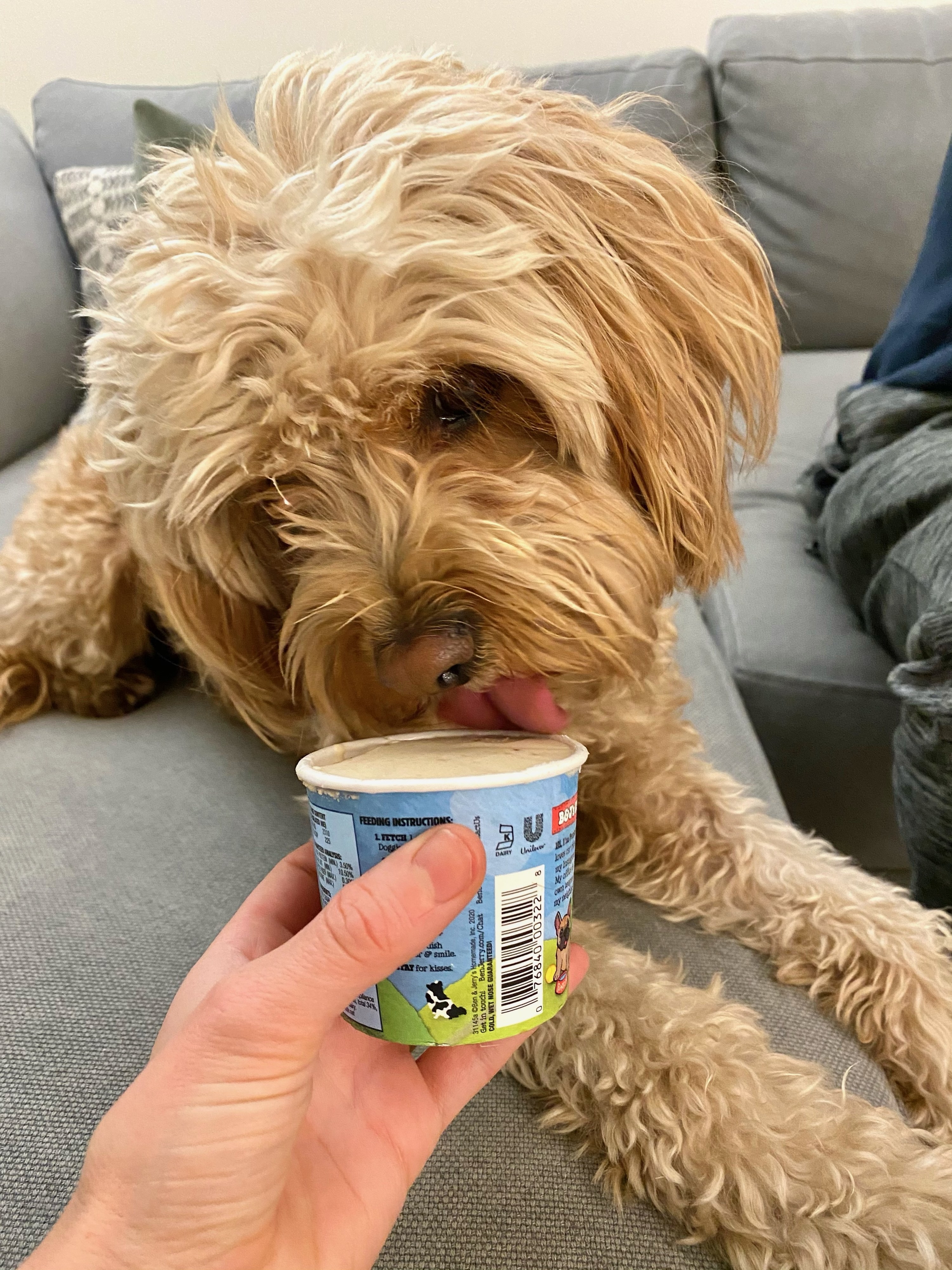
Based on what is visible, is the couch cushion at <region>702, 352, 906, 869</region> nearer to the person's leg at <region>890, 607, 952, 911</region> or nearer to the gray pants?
the gray pants

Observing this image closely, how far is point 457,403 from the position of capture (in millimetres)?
900

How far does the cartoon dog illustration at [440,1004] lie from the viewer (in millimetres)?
641

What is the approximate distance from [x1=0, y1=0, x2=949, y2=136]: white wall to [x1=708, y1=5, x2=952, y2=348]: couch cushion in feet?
1.40

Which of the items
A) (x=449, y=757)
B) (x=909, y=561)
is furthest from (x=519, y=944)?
(x=909, y=561)

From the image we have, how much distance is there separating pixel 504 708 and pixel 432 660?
15cm

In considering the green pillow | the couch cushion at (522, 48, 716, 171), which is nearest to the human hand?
the green pillow

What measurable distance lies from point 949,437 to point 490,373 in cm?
91

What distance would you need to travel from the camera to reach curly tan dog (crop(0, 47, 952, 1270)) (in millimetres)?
812

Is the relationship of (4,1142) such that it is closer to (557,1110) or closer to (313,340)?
(557,1110)

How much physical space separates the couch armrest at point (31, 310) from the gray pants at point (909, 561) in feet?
6.68

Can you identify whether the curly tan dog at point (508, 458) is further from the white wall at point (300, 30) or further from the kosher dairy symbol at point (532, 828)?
the white wall at point (300, 30)

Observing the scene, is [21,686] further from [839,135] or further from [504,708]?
[839,135]

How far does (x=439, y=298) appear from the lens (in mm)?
833

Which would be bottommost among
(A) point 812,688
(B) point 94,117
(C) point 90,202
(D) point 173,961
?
(A) point 812,688
